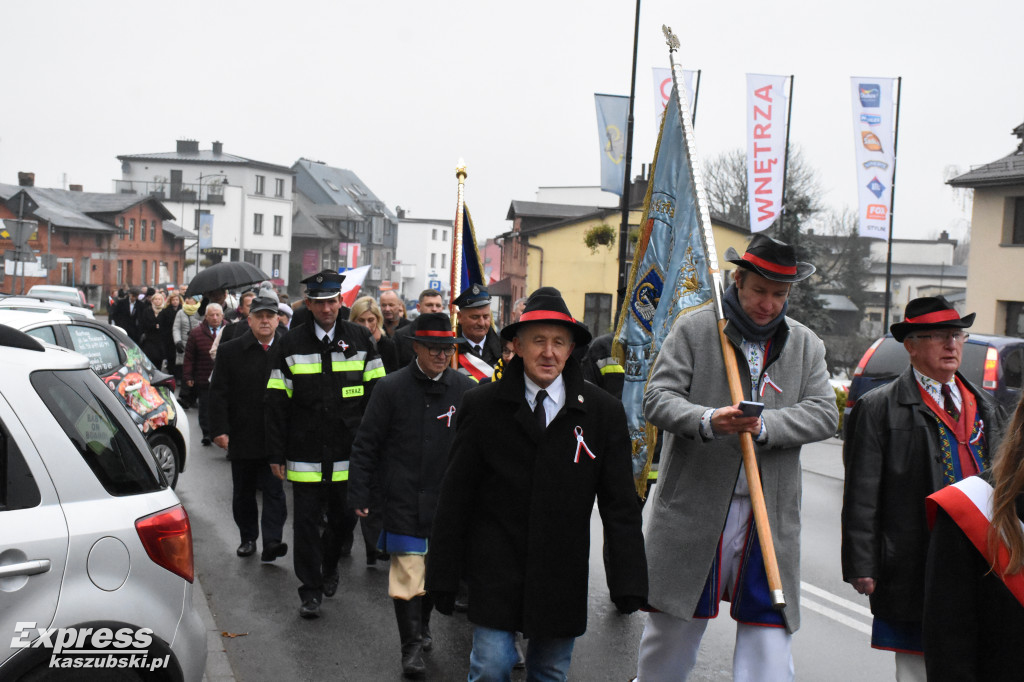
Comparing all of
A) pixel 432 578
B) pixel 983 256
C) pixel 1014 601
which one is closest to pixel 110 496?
pixel 432 578

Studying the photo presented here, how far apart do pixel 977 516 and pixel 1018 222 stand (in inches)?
1310

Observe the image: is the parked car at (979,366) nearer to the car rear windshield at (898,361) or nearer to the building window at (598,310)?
the car rear windshield at (898,361)

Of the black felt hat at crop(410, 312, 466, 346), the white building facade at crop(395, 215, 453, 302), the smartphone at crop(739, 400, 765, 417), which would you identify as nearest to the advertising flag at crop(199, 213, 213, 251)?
the white building facade at crop(395, 215, 453, 302)

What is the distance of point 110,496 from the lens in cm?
368

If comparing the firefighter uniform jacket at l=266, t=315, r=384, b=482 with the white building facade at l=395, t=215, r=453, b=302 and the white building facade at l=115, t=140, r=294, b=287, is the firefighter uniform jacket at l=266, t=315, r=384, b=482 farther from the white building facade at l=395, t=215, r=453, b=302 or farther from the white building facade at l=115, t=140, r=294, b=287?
the white building facade at l=395, t=215, r=453, b=302

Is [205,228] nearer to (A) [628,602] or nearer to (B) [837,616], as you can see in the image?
(B) [837,616]

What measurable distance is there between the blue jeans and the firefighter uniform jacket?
309cm

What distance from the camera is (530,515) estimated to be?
3.79 meters

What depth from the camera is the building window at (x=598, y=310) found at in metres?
48.2

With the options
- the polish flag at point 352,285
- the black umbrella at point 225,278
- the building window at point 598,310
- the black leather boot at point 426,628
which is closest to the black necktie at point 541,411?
the black leather boot at point 426,628

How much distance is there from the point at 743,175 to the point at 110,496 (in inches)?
2233

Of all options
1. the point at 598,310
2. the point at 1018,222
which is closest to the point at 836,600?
the point at 1018,222

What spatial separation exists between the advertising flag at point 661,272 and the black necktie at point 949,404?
3.66 feet

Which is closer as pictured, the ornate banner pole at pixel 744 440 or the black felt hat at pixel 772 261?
the ornate banner pole at pixel 744 440
